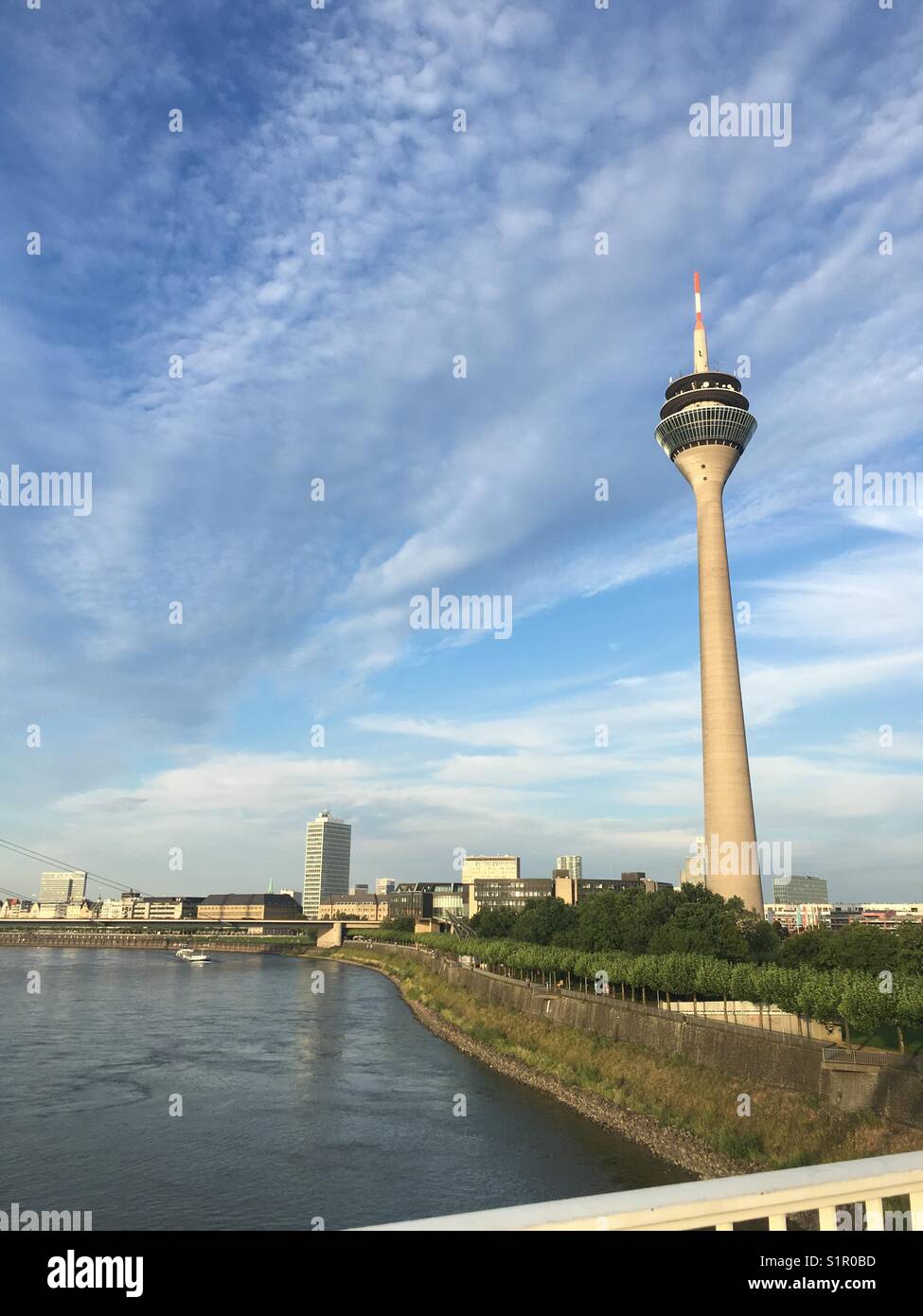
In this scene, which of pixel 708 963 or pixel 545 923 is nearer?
pixel 708 963

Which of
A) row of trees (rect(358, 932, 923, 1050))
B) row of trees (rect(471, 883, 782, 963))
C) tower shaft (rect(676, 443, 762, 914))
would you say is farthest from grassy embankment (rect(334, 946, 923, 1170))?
tower shaft (rect(676, 443, 762, 914))

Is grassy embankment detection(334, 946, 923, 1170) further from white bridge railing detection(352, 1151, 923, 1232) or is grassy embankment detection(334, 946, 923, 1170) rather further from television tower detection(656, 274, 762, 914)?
television tower detection(656, 274, 762, 914)

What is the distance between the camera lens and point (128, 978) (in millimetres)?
95062

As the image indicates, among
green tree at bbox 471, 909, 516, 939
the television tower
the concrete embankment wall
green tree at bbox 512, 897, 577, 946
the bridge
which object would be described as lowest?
the bridge

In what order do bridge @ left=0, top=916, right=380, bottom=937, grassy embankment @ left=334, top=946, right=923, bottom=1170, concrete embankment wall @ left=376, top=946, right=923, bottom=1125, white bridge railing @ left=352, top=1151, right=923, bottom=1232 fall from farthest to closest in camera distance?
bridge @ left=0, top=916, right=380, bottom=937
concrete embankment wall @ left=376, top=946, right=923, bottom=1125
grassy embankment @ left=334, top=946, right=923, bottom=1170
white bridge railing @ left=352, top=1151, right=923, bottom=1232

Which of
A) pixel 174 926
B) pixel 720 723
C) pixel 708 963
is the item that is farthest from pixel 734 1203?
pixel 174 926

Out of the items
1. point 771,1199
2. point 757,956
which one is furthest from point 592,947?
point 771,1199

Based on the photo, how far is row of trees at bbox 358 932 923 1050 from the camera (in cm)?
3148

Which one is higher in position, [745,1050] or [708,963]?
[708,963]

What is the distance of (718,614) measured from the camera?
91.9 meters

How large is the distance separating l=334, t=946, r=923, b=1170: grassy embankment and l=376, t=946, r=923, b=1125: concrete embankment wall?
0.41m

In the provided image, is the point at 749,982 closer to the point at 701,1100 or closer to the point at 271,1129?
the point at 701,1100

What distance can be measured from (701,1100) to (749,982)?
41.5 feet
